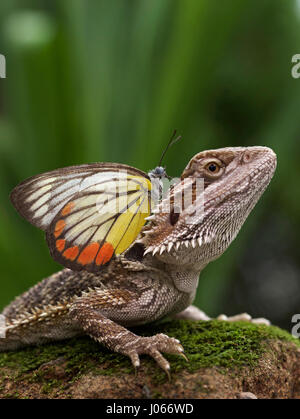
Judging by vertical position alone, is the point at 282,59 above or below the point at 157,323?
above

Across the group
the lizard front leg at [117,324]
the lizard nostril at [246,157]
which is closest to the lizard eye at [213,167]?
the lizard nostril at [246,157]

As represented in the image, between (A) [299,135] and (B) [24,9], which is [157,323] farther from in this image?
(B) [24,9]

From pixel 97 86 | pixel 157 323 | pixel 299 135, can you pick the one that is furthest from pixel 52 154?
pixel 299 135

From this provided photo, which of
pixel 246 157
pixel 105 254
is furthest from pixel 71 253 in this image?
pixel 246 157

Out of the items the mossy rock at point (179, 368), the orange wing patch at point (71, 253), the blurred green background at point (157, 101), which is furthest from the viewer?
the blurred green background at point (157, 101)

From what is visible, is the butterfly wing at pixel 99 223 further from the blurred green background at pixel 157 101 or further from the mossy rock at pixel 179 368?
the blurred green background at pixel 157 101

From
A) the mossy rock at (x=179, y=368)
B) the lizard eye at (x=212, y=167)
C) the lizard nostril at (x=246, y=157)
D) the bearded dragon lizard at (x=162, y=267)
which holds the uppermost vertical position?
the lizard nostril at (x=246, y=157)
